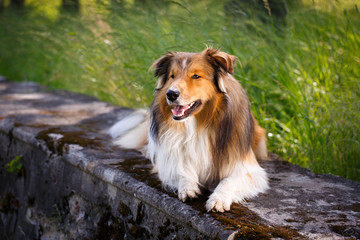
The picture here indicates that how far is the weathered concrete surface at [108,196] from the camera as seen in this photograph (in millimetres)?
1951

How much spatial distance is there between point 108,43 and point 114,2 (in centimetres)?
69

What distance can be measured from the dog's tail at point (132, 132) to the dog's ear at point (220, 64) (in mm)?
1058

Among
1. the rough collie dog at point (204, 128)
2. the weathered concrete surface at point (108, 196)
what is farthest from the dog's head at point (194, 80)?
the weathered concrete surface at point (108, 196)

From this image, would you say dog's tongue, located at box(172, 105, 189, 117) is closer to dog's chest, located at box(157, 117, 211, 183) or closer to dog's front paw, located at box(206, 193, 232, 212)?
dog's chest, located at box(157, 117, 211, 183)

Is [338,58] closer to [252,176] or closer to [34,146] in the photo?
[252,176]

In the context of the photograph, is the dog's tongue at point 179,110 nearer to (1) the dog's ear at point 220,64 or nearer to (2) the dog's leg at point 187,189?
(1) the dog's ear at point 220,64

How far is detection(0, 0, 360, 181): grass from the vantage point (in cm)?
310

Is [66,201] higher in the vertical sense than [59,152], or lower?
lower

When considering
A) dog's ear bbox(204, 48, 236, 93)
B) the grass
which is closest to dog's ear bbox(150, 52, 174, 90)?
dog's ear bbox(204, 48, 236, 93)

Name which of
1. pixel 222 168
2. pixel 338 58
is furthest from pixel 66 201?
pixel 338 58

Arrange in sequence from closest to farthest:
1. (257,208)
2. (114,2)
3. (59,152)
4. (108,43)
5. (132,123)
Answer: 1. (257,208)
2. (59,152)
3. (132,123)
4. (114,2)
5. (108,43)

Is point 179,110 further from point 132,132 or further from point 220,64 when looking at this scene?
point 132,132

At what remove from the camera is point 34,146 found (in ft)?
11.3

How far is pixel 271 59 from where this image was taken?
13.2 feet
